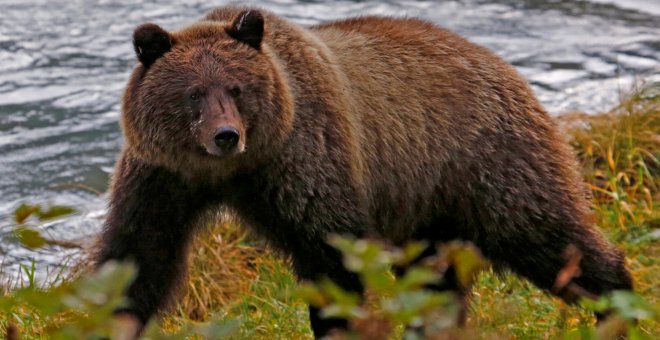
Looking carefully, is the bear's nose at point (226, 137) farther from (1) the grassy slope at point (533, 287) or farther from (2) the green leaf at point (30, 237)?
(2) the green leaf at point (30, 237)

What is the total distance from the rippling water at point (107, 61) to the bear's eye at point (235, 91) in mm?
3515

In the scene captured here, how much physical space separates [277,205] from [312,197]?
15cm

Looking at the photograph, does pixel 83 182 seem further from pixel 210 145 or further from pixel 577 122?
pixel 210 145

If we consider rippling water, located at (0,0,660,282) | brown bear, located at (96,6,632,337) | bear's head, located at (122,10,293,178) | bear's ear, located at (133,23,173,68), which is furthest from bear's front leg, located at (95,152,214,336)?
rippling water, located at (0,0,660,282)

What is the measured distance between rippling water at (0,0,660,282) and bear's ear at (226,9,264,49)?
3423 millimetres

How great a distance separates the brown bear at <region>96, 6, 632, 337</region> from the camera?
482cm

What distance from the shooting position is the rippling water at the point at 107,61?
9.30m

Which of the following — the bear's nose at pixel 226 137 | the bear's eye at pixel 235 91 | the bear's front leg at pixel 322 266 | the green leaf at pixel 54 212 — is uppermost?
the green leaf at pixel 54 212

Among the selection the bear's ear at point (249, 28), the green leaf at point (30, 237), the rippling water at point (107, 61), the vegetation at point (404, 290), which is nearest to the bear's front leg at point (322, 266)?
the vegetation at point (404, 290)

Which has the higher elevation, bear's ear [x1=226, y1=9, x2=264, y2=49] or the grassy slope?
bear's ear [x1=226, y1=9, x2=264, y2=49]

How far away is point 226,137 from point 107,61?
23.4ft

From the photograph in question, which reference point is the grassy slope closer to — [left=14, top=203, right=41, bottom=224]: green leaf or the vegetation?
the vegetation

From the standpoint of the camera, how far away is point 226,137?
14.7 feet

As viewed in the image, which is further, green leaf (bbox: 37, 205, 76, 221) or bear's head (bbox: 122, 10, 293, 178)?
bear's head (bbox: 122, 10, 293, 178)
